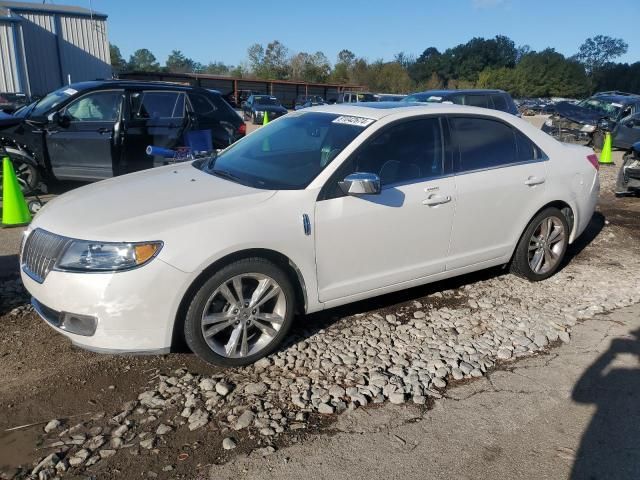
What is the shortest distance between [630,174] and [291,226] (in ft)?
24.9

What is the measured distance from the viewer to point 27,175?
7828mm

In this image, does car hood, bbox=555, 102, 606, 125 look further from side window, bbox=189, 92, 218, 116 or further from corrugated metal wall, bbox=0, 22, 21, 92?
corrugated metal wall, bbox=0, 22, 21, 92

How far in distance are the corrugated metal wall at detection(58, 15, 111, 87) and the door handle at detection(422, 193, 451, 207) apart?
35.5m

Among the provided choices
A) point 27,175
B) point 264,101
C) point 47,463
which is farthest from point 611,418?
point 264,101

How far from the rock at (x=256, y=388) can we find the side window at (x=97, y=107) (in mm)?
5909

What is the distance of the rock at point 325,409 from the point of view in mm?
3057

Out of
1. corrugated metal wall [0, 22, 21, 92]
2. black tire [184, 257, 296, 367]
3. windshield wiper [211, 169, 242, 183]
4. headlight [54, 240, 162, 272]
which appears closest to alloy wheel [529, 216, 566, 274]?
black tire [184, 257, 296, 367]

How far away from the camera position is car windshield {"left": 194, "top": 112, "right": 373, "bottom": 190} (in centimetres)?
381

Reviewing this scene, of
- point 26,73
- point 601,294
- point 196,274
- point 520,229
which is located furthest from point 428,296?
point 26,73

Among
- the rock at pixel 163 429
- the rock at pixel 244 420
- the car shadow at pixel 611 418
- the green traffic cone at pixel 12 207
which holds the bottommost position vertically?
the car shadow at pixel 611 418

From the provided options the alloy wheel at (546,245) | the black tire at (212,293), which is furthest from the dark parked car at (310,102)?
the black tire at (212,293)

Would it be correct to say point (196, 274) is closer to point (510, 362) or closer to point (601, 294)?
point (510, 362)

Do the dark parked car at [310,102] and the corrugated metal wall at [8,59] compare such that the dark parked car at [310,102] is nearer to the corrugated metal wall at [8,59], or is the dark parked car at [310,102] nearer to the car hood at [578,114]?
the car hood at [578,114]

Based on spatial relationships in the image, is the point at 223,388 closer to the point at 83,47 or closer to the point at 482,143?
the point at 482,143
